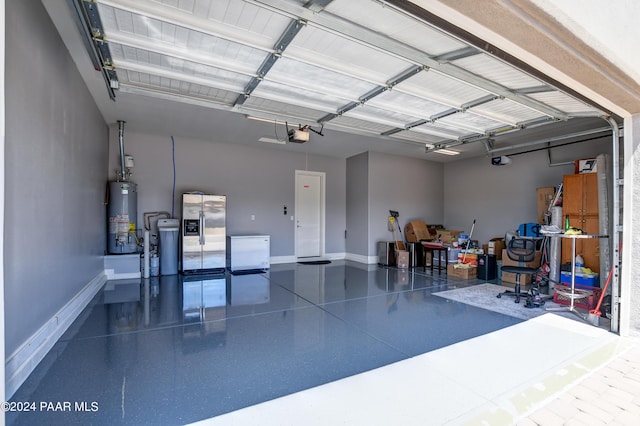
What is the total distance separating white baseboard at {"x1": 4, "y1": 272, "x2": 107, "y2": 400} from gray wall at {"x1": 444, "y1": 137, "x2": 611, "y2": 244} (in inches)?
325

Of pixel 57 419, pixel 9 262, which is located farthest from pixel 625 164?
pixel 9 262

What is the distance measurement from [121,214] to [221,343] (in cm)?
406

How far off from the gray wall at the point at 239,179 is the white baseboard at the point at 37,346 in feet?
10.4

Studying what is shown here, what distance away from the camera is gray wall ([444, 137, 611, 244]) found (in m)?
6.31

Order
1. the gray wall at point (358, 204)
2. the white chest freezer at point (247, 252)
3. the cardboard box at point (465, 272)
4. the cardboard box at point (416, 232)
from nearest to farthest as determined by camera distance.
→ the cardboard box at point (465, 272)
the white chest freezer at point (247, 252)
the gray wall at point (358, 204)
the cardboard box at point (416, 232)

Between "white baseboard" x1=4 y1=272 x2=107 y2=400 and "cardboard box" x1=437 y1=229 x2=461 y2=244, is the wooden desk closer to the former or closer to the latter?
"cardboard box" x1=437 y1=229 x2=461 y2=244

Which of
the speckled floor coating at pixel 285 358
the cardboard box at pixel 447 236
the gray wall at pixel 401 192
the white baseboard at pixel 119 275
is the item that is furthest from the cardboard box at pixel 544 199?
the white baseboard at pixel 119 275

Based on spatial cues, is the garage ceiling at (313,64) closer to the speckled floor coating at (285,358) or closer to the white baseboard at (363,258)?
the speckled floor coating at (285,358)

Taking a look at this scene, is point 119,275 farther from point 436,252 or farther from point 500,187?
point 500,187

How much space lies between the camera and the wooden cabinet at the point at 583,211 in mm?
4770

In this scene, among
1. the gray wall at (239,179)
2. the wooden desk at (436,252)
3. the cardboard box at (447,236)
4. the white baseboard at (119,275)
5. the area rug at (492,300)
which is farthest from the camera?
the cardboard box at (447,236)

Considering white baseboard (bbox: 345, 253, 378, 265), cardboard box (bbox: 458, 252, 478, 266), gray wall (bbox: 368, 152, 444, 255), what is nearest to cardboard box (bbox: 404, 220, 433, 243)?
gray wall (bbox: 368, 152, 444, 255)

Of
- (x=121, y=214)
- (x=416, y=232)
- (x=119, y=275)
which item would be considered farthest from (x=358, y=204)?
(x=119, y=275)

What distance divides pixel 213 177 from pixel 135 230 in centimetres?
192
